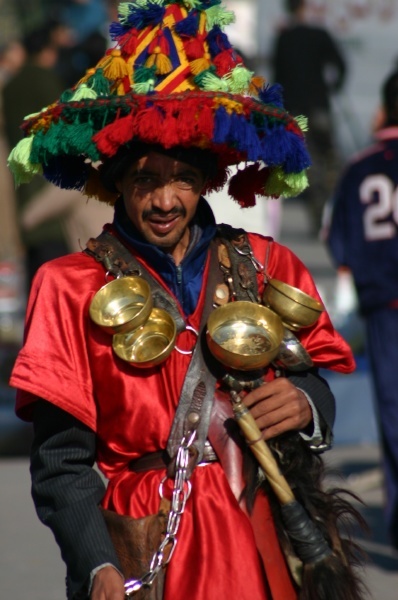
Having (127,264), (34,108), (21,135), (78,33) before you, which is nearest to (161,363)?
(127,264)

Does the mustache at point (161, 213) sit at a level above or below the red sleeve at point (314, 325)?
above

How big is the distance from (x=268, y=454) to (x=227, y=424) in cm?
12

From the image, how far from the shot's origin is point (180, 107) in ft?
A: 10.1

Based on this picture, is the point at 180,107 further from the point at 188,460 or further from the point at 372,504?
the point at 372,504

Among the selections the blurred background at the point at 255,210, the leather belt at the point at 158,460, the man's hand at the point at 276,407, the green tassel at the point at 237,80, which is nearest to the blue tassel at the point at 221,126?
the green tassel at the point at 237,80

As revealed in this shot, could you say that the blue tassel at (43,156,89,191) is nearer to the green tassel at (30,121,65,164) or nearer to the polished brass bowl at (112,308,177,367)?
the green tassel at (30,121,65,164)

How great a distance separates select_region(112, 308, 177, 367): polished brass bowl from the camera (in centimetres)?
310

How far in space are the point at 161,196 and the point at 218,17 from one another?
45cm

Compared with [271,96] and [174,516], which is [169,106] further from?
[174,516]

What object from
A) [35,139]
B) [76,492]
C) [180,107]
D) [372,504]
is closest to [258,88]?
[180,107]

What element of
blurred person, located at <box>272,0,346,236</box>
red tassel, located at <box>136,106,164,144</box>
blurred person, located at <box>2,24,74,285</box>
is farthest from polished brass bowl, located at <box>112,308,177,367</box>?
blurred person, located at <box>272,0,346,236</box>

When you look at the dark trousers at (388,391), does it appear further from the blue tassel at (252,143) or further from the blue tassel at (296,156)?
the blue tassel at (252,143)

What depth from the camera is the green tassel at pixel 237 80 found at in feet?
→ 10.4

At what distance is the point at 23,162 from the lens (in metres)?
3.22
